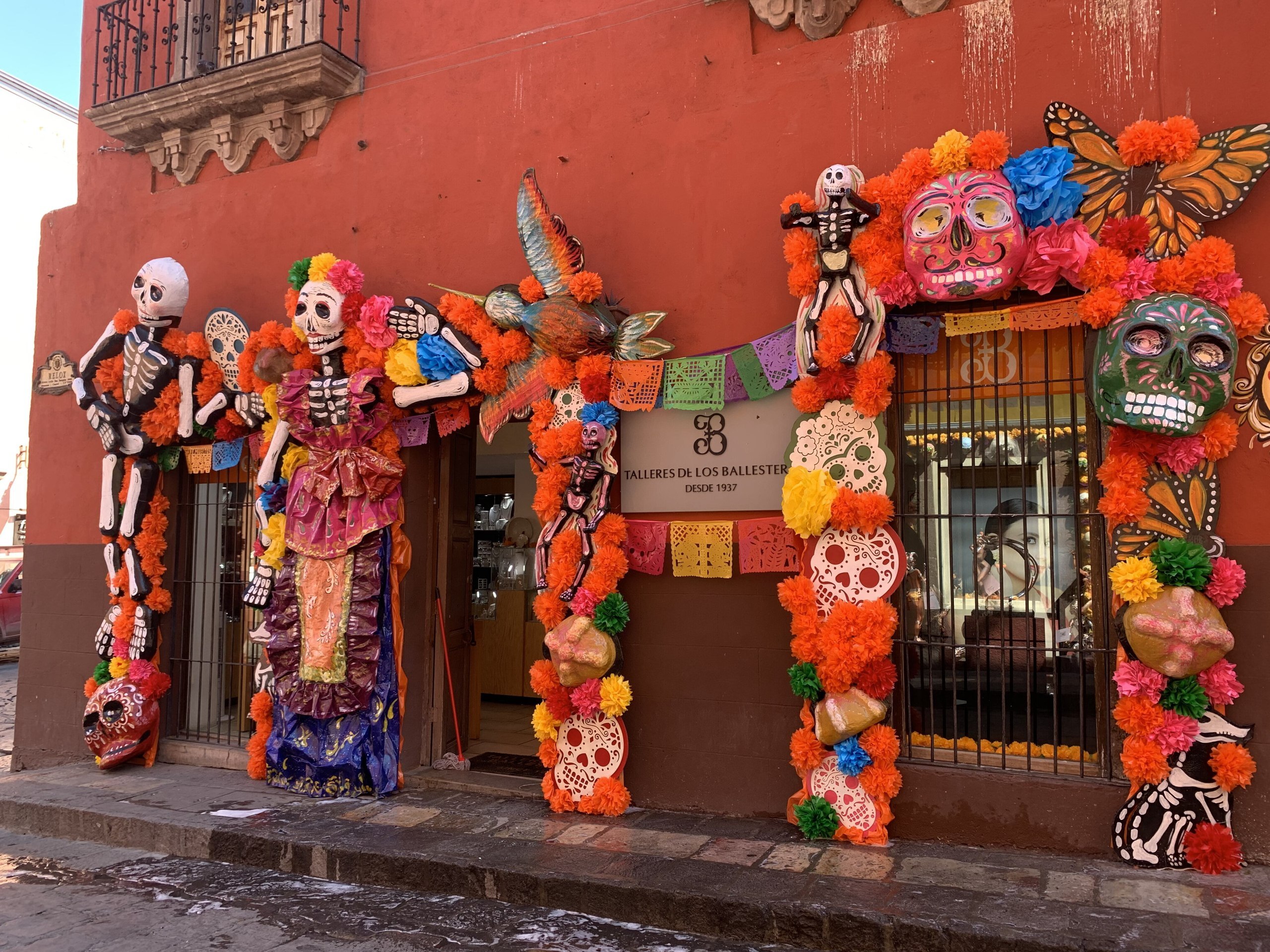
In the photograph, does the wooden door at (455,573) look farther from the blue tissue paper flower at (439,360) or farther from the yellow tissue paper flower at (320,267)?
the yellow tissue paper flower at (320,267)

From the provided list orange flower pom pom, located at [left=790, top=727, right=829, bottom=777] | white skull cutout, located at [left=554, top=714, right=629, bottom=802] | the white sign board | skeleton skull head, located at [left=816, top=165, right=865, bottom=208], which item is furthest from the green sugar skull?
white skull cutout, located at [left=554, top=714, right=629, bottom=802]

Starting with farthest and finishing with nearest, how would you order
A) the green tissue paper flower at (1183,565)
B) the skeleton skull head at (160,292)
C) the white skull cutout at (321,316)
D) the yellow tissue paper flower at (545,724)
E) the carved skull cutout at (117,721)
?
1. the skeleton skull head at (160,292)
2. the carved skull cutout at (117,721)
3. the white skull cutout at (321,316)
4. the yellow tissue paper flower at (545,724)
5. the green tissue paper flower at (1183,565)

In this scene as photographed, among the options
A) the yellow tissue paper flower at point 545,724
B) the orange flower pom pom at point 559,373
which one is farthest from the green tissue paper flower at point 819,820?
the orange flower pom pom at point 559,373

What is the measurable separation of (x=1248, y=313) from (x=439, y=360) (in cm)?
443

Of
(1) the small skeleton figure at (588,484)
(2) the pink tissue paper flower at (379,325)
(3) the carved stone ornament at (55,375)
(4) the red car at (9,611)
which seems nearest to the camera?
(1) the small skeleton figure at (588,484)

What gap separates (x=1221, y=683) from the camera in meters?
4.47

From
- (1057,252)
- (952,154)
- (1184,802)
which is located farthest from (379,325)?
(1184,802)

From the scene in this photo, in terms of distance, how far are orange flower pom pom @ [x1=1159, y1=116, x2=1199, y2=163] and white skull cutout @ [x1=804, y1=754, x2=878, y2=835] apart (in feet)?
11.3

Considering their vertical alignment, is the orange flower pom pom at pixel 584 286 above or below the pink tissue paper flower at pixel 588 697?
above

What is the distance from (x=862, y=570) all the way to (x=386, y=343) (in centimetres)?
338

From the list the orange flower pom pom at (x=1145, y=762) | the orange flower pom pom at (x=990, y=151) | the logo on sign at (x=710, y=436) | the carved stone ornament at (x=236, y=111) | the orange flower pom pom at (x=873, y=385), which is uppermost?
the carved stone ornament at (x=236, y=111)

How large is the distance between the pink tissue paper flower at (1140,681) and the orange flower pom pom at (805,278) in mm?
2460

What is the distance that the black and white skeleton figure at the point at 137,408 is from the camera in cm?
738

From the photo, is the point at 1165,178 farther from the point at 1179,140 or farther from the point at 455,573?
the point at 455,573
